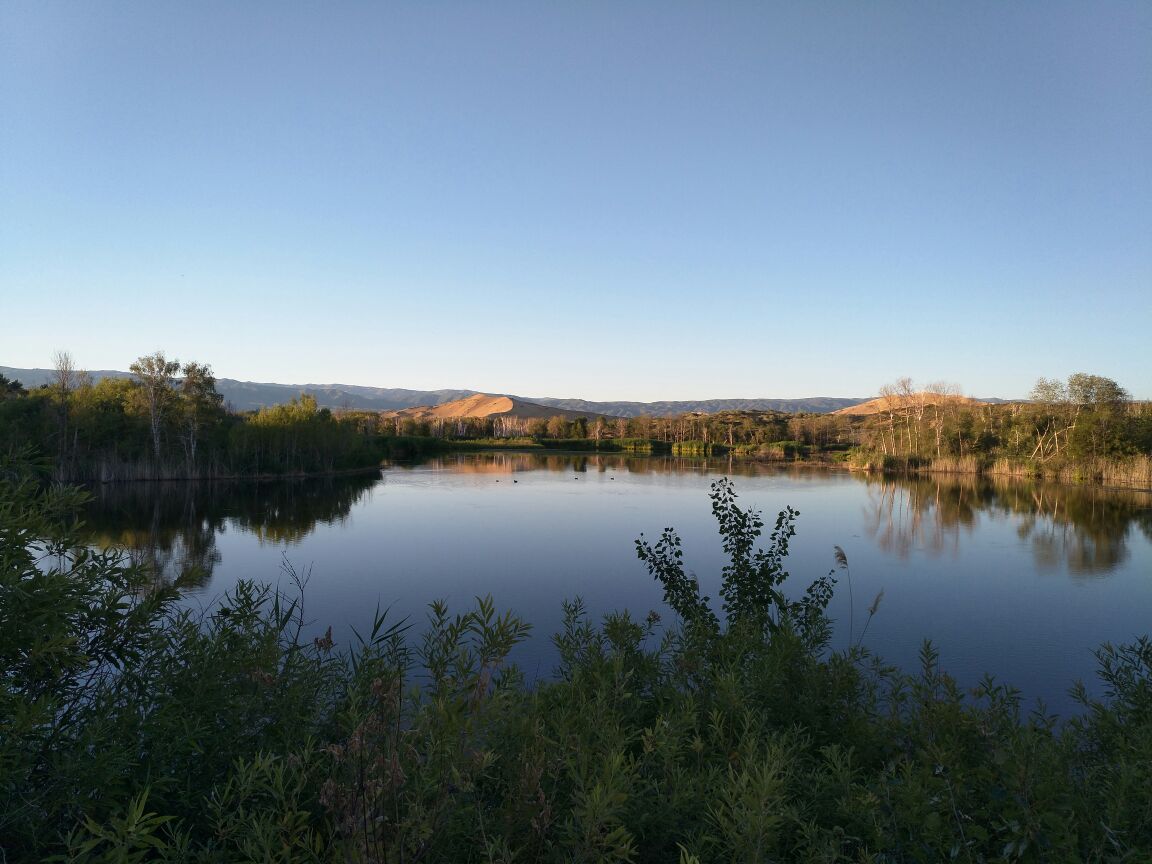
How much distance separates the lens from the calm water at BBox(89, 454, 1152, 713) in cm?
1087

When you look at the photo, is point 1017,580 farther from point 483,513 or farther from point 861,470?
point 861,470

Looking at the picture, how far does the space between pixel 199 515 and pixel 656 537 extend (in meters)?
16.5

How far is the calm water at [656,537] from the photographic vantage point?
35.7ft

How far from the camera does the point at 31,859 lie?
2.05 meters

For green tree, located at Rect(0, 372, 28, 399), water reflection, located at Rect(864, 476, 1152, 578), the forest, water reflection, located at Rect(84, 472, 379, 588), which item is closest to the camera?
water reflection, located at Rect(84, 472, 379, 588)

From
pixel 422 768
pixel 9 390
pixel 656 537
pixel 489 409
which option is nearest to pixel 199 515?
pixel 656 537

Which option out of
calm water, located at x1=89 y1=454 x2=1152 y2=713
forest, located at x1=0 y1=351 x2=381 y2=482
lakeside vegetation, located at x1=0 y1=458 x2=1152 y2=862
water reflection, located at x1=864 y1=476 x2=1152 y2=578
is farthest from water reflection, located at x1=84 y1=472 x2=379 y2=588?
water reflection, located at x1=864 y1=476 x2=1152 y2=578

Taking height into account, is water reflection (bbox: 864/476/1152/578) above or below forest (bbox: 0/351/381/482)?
below

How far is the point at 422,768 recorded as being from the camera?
2396mm

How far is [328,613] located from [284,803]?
33.2 ft

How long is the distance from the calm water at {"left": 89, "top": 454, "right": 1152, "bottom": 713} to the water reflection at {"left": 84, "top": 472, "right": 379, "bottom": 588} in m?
0.11

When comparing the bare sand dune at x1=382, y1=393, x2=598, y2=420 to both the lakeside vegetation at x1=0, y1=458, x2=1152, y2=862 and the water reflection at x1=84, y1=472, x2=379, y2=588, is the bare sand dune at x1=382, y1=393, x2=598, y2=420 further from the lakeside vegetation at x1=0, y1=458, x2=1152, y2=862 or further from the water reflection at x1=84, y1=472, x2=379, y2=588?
the lakeside vegetation at x1=0, y1=458, x2=1152, y2=862

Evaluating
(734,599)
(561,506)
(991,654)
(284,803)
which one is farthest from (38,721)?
(561,506)

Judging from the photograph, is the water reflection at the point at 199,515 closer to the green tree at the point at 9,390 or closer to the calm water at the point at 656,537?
the calm water at the point at 656,537
